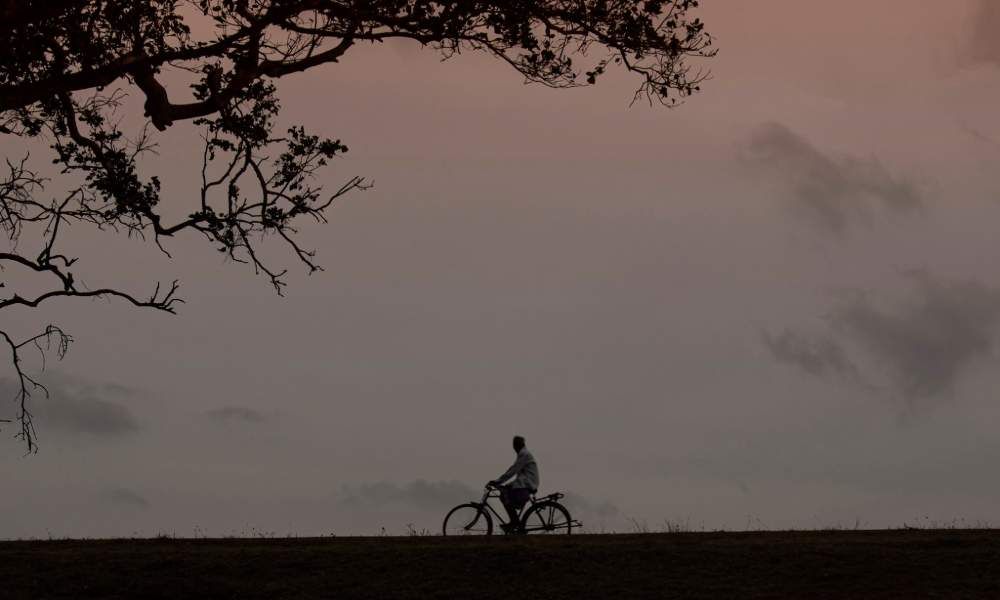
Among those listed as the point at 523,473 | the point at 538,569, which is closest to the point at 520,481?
the point at 523,473

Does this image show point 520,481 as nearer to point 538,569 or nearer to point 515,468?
point 515,468

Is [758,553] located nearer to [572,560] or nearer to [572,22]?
[572,560]

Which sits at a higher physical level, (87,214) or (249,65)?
(249,65)

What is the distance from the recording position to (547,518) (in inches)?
1045

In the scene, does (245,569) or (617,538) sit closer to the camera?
(245,569)

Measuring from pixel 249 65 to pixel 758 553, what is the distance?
10.8 m

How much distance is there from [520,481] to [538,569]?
3708 millimetres

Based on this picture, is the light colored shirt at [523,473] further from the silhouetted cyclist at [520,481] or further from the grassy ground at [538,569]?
the grassy ground at [538,569]

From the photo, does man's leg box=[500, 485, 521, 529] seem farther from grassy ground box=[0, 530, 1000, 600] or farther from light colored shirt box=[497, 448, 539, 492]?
grassy ground box=[0, 530, 1000, 600]

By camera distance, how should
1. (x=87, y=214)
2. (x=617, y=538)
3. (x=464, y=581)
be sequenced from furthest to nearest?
(x=617, y=538) < (x=87, y=214) < (x=464, y=581)

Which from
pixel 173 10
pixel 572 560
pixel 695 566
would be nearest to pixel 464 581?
pixel 572 560

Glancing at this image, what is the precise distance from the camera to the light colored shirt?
85.3 ft

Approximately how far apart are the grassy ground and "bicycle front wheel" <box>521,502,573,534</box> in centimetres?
150

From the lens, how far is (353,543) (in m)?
25.4
